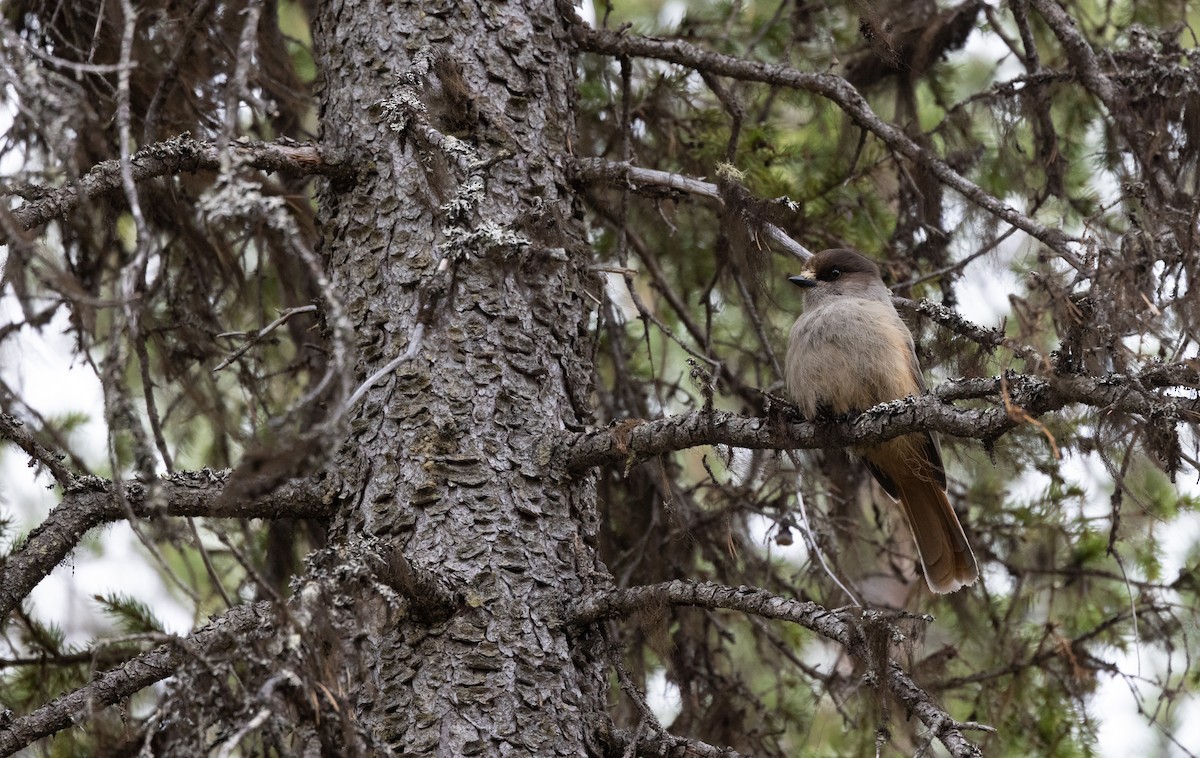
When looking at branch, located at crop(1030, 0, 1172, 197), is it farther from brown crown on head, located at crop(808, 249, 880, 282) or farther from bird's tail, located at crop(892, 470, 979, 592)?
bird's tail, located at crop(892, 470, 979, 592)

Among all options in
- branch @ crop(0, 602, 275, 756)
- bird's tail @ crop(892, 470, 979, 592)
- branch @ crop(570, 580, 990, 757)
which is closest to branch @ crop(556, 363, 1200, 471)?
branch @ crop(570, 580, 990, 757)

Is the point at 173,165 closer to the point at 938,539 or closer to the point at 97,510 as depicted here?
the point at 97,510

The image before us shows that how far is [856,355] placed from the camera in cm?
404

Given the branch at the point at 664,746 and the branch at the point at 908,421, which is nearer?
the branch at the point at 908,421

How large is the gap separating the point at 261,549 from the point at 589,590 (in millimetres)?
2125

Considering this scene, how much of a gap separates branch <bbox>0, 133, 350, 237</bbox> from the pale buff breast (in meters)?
1.69

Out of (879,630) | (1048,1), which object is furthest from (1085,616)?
(879,630)

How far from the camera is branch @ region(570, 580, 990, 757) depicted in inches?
100

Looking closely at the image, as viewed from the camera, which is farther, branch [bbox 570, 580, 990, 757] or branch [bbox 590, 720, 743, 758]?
branch [bbox 590, 720, 743, 758]

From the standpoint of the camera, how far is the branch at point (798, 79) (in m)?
3.74

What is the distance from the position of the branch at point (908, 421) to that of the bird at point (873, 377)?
0.72 meters

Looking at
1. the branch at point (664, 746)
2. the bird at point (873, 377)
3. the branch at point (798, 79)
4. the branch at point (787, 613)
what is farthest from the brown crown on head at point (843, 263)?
the branch at point (664, 746)

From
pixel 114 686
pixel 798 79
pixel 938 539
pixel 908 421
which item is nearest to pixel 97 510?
pixel 114 686

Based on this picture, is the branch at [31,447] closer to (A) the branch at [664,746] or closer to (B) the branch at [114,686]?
(B) the branch at [114,686]
